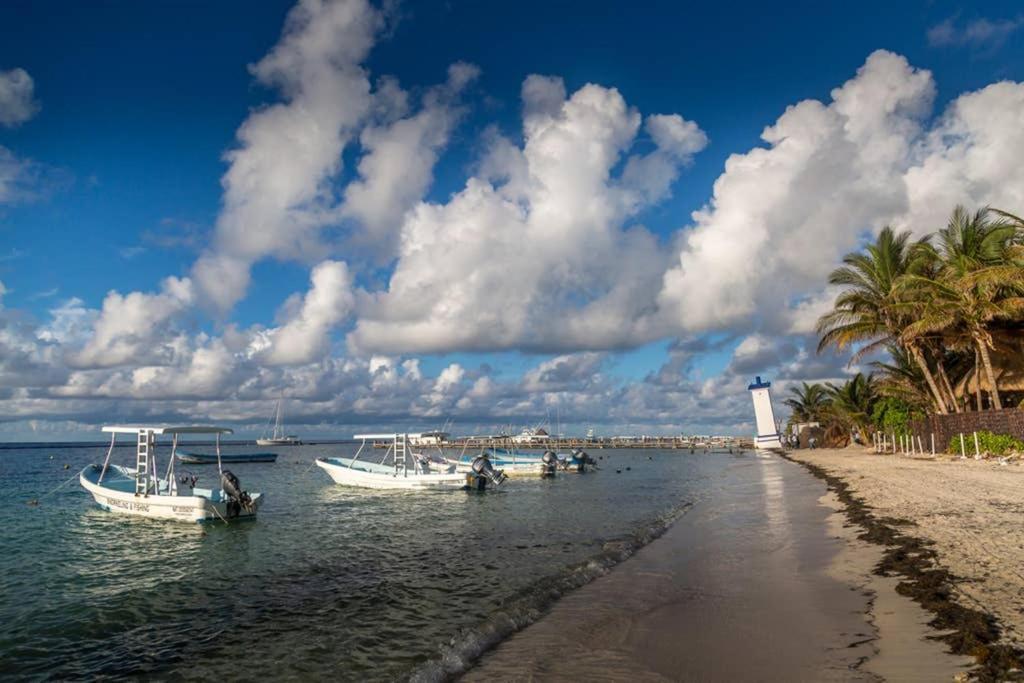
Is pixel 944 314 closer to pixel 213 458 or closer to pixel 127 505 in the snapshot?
pixel 127 505

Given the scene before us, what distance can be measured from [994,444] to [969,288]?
314 inches

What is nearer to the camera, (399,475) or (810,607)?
(810,607)

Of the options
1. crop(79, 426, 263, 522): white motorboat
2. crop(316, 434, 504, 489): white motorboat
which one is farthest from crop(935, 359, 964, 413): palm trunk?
crop(79, 426, 263, 522): white motorboat

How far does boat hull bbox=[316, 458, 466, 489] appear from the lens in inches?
1358

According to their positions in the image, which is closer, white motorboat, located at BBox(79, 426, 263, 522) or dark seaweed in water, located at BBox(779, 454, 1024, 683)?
dark seaweed in water, located at BBox(779, 454, 1024, 683)

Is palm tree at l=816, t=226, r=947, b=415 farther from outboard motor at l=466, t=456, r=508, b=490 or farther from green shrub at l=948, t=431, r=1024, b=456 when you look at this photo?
outboard motor at l=466, t=456, r=508, b=490

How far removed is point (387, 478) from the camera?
35.9 metres

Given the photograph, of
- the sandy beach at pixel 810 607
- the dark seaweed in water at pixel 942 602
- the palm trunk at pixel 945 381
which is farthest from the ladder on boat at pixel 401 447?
the palm trunk at pixel 945 381

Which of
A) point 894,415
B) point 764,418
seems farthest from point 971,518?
point 764,418

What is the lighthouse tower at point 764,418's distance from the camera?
266ft

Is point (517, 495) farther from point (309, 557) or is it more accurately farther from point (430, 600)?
point (430, 600)

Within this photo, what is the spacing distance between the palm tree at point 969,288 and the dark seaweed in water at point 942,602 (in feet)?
64.5

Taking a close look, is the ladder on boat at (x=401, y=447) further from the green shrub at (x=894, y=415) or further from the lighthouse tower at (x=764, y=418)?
the lighthouse tower at (x=764, y=418)

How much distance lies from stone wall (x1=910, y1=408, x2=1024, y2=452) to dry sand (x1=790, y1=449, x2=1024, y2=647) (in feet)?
8.16
